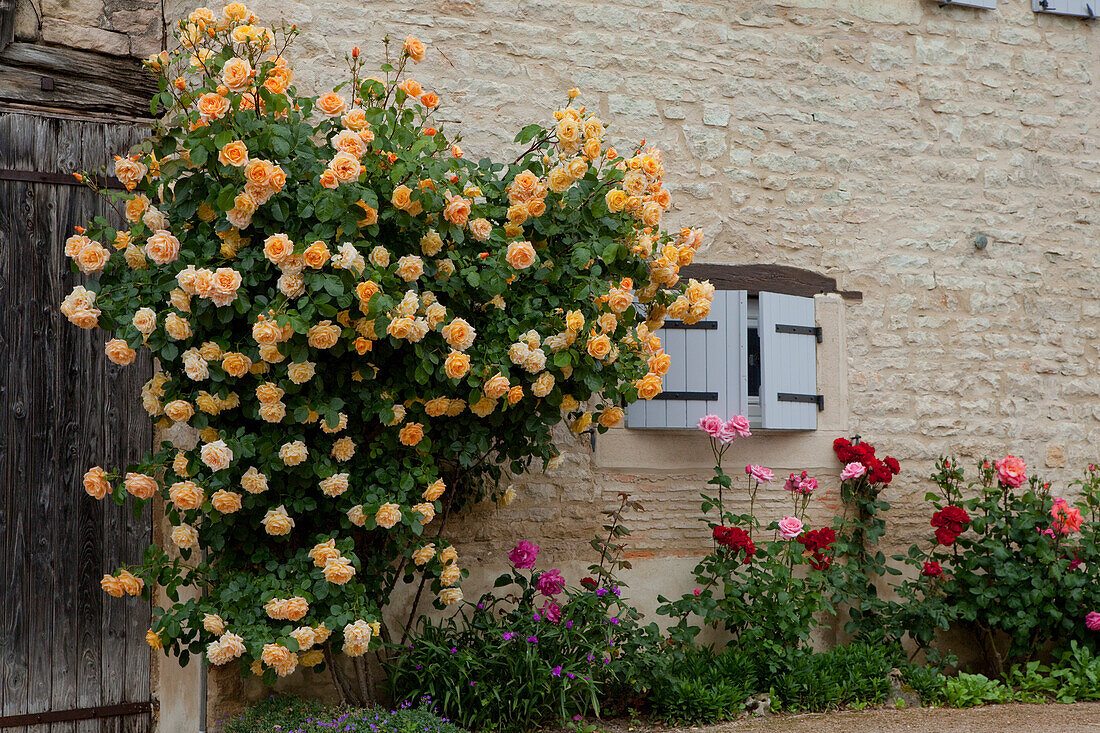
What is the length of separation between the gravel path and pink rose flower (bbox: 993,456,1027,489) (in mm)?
1173

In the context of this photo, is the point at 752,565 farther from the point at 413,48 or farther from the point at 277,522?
the point at 413,48

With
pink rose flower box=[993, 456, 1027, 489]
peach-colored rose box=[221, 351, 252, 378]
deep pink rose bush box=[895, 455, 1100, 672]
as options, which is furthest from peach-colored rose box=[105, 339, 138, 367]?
pink rose flower box=[993, 456, 1027, 489]

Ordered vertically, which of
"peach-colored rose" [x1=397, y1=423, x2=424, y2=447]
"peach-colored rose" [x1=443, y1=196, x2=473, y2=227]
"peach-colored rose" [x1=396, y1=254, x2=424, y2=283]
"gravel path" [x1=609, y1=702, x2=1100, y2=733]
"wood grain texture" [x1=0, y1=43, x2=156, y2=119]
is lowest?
"gravel path" [x1=609, y1=702, x2=1100, y2=733]

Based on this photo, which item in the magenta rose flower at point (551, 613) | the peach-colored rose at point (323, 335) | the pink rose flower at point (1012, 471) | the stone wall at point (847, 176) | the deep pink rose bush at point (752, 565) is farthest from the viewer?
the pink rose flower at point (1012, 471)

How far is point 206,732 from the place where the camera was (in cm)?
409

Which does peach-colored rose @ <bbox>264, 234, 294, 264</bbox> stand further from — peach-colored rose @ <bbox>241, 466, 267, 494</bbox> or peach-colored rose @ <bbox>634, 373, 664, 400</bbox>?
peach-colored rose @ <bbox>634, 373, 664, 400</bbox>

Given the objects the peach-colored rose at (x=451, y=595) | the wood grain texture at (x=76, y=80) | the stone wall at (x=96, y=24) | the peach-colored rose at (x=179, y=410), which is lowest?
the peach-colored rose at (x=451, y=595)

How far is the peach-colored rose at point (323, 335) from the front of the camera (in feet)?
10.8

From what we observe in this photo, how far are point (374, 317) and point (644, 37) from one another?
2595mm

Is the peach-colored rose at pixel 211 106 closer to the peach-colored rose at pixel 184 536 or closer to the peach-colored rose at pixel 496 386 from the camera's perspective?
the peach-colored rose at pixel 496 386

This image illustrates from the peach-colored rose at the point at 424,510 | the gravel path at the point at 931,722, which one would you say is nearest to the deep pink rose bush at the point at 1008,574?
the gravel path at the point at 931,722

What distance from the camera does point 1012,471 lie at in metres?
5.19

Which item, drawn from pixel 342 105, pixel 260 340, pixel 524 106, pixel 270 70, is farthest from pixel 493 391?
pixel 524 106

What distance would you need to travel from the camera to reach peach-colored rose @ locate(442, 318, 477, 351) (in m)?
3.41
